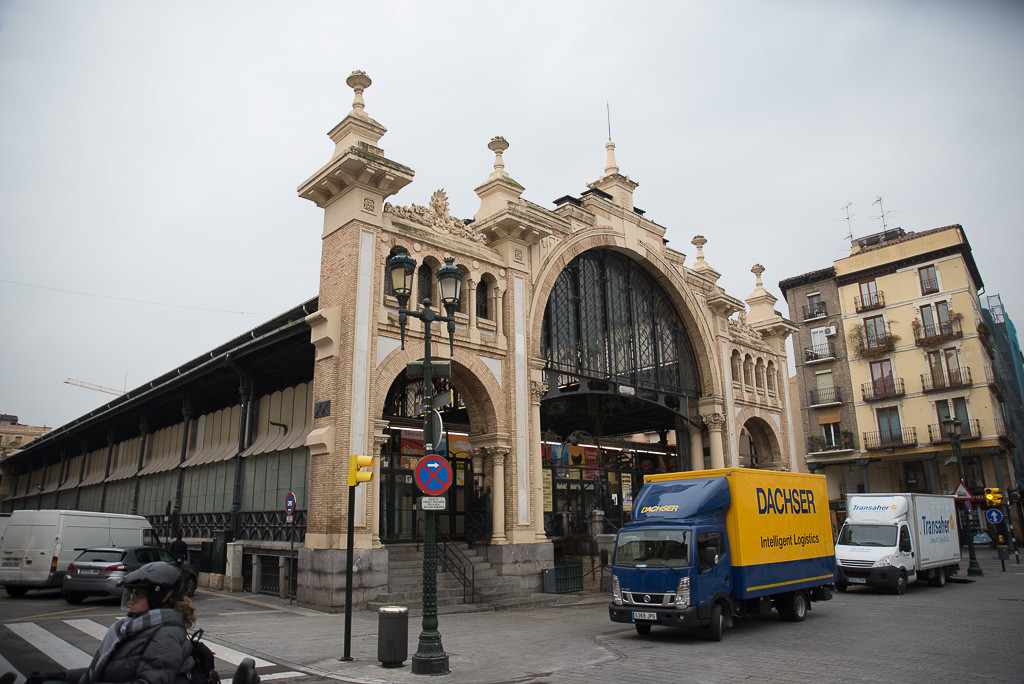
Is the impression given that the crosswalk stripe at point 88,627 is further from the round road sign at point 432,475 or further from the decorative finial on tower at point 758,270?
the decorative finial on tower at point 758,270

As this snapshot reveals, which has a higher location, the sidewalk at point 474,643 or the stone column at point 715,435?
the stone column at point 715,435

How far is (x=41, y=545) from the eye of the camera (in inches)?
698

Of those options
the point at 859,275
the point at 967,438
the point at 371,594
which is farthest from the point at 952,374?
the point at 371,594

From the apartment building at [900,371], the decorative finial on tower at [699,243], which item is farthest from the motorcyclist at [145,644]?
the apartment building at [900,371]

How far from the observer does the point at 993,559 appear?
111ft

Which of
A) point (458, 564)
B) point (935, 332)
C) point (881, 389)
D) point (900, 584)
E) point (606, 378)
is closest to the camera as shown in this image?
point (458, 564)

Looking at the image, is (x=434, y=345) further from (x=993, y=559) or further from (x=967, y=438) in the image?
(x=967, y=438)

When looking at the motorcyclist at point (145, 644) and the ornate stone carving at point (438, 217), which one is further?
the ornate stone carving at point (438, 217)

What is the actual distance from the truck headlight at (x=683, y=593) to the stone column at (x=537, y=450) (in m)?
8.04

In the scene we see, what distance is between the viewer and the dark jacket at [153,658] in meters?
4.13

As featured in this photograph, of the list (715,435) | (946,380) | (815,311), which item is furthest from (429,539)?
(815,311)

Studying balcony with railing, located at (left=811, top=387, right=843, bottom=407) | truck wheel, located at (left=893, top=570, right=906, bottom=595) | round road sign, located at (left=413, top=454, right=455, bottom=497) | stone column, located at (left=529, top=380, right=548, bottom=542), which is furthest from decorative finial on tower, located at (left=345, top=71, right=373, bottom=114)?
balcony with railing, located at (left=811, top=387, right=843, bottom=407)

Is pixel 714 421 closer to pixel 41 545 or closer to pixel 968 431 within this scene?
pixel 968 431

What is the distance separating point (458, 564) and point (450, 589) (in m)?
1.16
